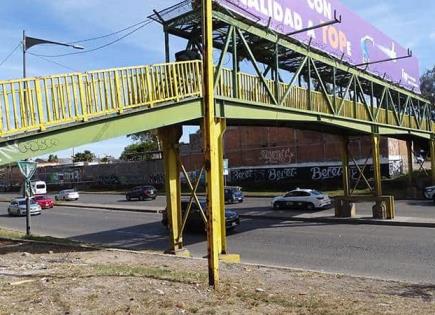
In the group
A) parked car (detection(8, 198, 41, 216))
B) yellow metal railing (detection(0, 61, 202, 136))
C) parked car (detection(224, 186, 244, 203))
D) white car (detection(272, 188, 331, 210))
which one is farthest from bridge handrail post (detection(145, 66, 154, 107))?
parked car (detection(8, 198, 41, 216))

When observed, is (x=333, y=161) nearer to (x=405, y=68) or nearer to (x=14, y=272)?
(x=405, y=68)

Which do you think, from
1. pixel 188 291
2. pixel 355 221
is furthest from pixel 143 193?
pixel 188 291

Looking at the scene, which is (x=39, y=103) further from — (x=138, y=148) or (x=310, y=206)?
(x=138, y=148)

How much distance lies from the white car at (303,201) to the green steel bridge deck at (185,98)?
8154 mm

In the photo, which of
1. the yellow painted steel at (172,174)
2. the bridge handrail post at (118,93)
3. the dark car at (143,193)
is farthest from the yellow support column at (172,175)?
the dark car at (143,193)

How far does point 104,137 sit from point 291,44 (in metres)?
10.4

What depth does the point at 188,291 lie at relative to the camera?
8.77 m

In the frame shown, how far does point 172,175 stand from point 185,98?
321cm

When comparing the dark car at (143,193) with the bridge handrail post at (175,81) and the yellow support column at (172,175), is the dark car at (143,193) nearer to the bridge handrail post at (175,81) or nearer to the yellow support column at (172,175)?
the yellow support column at (172,175)

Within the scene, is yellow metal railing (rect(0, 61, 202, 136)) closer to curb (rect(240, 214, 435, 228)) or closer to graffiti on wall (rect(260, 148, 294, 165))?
curb (rect(240, 214, 435, 228))

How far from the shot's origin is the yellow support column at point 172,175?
16234 mm

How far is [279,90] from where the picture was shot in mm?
18656

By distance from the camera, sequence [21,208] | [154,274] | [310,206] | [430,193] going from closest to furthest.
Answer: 1. [154,274]
2. [310,206]
3. [430,193]
4. [21,208]

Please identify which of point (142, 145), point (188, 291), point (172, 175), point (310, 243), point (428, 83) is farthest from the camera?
point (142, 145)
